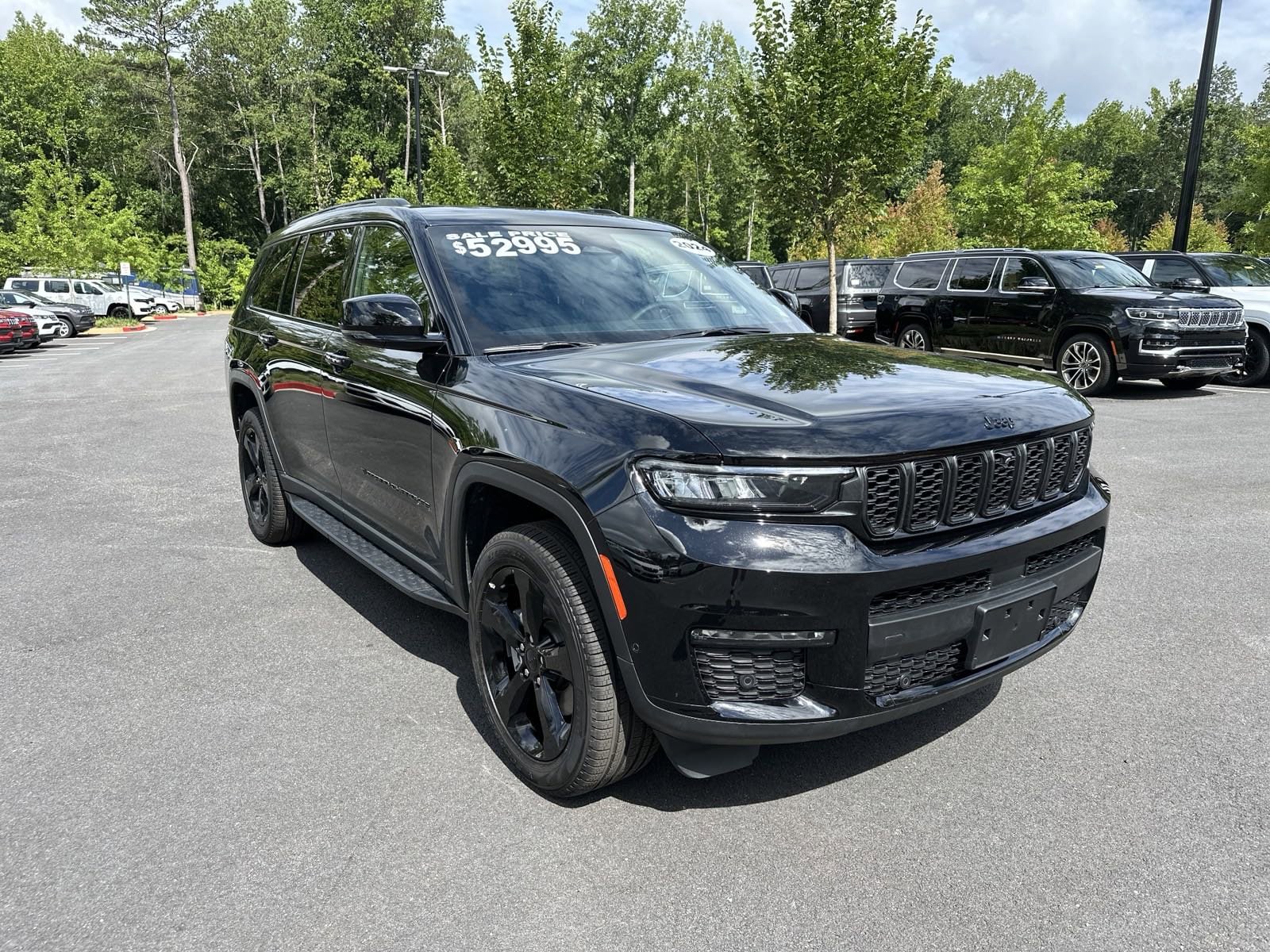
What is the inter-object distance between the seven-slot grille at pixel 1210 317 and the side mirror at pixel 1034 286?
1629 millimetres

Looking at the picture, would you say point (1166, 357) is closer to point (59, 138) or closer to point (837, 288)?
point (837, 288)

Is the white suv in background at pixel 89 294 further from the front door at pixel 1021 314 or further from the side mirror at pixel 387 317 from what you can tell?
the side mirror at pixel 387 317

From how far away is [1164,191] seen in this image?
66000mm

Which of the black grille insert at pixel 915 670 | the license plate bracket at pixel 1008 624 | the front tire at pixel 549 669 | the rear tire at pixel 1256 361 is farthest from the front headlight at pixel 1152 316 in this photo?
the front tire at pixel 549 669

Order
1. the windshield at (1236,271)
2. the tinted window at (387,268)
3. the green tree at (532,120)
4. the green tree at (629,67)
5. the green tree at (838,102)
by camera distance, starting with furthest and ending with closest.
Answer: the green tree at (629,67)
the green tree at (532,120)
the green tree at (838,102)
the windshield at (1236,271)
the tinted window at (387,268)

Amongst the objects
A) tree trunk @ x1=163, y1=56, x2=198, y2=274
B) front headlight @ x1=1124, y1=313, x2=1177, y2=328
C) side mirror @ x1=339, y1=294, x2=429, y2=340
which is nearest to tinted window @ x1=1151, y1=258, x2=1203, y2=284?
front headlight @ x1=1124, y1=313, x2=1177, y2=328

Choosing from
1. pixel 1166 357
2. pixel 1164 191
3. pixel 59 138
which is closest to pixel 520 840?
pixel 1166 357

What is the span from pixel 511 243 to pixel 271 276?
89.6 inches

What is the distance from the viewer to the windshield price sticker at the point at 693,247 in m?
4.20

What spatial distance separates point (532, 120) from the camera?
74.8ft

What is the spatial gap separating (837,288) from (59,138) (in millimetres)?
57306

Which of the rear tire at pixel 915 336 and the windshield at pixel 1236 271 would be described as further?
the windshield at pixel 1236 271

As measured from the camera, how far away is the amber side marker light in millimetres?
2289

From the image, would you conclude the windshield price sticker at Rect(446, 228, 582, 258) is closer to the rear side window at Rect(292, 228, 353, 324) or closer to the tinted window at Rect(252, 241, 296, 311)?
the rear side window at Rect(292, 228, 353, 324)
